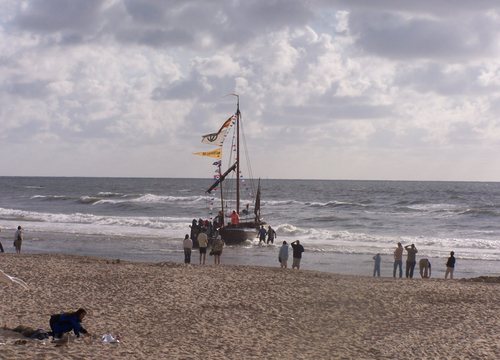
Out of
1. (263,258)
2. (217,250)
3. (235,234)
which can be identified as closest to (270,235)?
(235,234)

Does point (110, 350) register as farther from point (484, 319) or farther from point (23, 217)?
point (23, 217)

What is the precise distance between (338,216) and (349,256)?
2445 cm

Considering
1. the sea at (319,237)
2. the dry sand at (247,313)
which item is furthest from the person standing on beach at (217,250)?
the dry sand at (247,313)

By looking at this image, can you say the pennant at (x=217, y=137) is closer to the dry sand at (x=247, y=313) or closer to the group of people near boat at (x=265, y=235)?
the group of people near boat at (x=265, y=235)

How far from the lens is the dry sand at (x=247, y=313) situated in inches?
434

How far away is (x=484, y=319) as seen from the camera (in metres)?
14.1

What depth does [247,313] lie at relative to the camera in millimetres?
13891

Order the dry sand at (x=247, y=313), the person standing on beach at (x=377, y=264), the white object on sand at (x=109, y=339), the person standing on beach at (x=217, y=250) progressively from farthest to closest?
the person standing on beach at (x=217, y=250), the person standing on beach at (x=377, y=264), the dry sand at (x=247, y=313), the white object on sand at (x=109, y=339)

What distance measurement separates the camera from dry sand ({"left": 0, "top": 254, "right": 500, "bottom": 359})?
11.0 metres

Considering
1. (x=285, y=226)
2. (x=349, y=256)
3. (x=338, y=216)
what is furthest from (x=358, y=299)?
(x=338, y=216)

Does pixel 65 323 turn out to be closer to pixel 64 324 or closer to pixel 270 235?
pixel 64 324

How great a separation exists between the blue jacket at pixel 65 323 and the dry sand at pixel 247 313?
0.23 m

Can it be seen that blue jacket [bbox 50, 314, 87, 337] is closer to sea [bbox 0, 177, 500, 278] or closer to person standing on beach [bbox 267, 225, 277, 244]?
sea [bbox 0, 177, 500, 278]

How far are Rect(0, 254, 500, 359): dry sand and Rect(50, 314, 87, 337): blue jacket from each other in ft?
0.76
